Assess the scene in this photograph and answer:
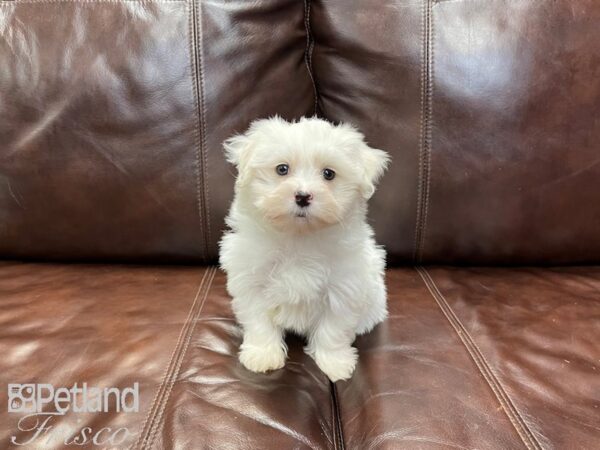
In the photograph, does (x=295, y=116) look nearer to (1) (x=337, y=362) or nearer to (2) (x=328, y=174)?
(2) (x=328, y=174)

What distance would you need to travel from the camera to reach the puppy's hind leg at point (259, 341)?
1.06 meters

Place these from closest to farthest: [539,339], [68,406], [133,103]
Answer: [68,406]
[539,339]
[133,103]

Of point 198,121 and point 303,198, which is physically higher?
point 198,121

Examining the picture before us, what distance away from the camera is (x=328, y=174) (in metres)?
1.05

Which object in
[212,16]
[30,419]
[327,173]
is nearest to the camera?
[30,419]

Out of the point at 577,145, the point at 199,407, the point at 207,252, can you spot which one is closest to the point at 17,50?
the point at 207,252

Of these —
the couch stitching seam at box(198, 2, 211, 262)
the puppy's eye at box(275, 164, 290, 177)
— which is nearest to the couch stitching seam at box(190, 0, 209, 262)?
the couch stitching seam at box(198, 2, 211, 262)

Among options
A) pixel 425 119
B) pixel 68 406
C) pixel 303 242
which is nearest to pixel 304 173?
pixel 303 242

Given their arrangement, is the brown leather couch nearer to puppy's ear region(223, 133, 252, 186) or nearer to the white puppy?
the white puppy

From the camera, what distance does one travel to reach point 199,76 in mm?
1327

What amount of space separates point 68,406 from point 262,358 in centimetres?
37

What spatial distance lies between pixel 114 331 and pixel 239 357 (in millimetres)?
286

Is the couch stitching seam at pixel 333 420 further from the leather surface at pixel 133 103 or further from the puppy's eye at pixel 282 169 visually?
the leather surface at pixel 133 103

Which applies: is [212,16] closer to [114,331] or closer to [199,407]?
[114,331]
